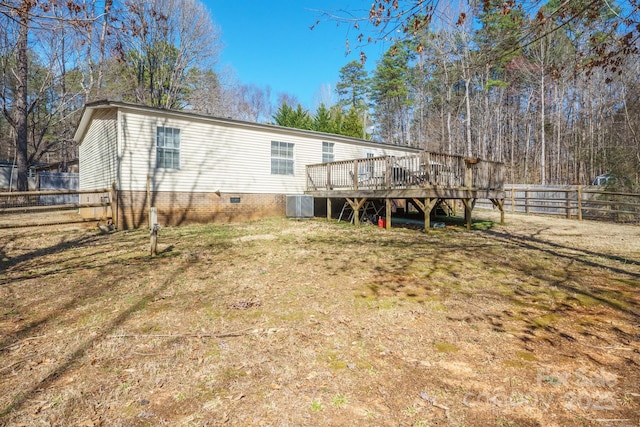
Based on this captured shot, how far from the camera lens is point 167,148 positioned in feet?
35.0

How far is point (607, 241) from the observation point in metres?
7.64

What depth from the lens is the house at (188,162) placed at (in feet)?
32.7

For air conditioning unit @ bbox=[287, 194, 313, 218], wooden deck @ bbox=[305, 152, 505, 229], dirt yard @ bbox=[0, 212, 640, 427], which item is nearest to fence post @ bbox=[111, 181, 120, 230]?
dirt yard @ bbox=[0, 212, 640, 427]

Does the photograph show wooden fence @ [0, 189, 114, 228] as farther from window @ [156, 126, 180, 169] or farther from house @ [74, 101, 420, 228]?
window @ [156, 126, 180, 169]

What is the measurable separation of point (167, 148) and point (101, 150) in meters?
2.70

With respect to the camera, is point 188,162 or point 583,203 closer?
point 188,162

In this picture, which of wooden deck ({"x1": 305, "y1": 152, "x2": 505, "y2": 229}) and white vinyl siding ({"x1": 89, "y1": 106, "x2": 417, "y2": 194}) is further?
white vinyl siding ({"x1": 89, "y1": 106, "x2": 417, "y2": 194})

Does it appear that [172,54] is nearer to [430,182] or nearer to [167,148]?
[167,148]

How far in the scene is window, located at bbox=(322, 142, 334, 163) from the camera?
1457cm

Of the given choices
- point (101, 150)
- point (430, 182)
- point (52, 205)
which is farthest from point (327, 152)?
point (52, 205)

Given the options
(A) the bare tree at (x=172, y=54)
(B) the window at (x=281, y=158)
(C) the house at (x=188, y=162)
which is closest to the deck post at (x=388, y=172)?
(C) the house at (x=188, y=162)

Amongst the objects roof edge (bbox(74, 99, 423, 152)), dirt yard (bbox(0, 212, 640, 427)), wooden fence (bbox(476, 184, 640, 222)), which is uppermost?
roof edge (bbox(74, 99, 423, 152))

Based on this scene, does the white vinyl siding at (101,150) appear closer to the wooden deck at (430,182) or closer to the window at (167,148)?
the window at (167,148)

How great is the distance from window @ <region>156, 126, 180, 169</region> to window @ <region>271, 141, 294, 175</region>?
12.4 feet
